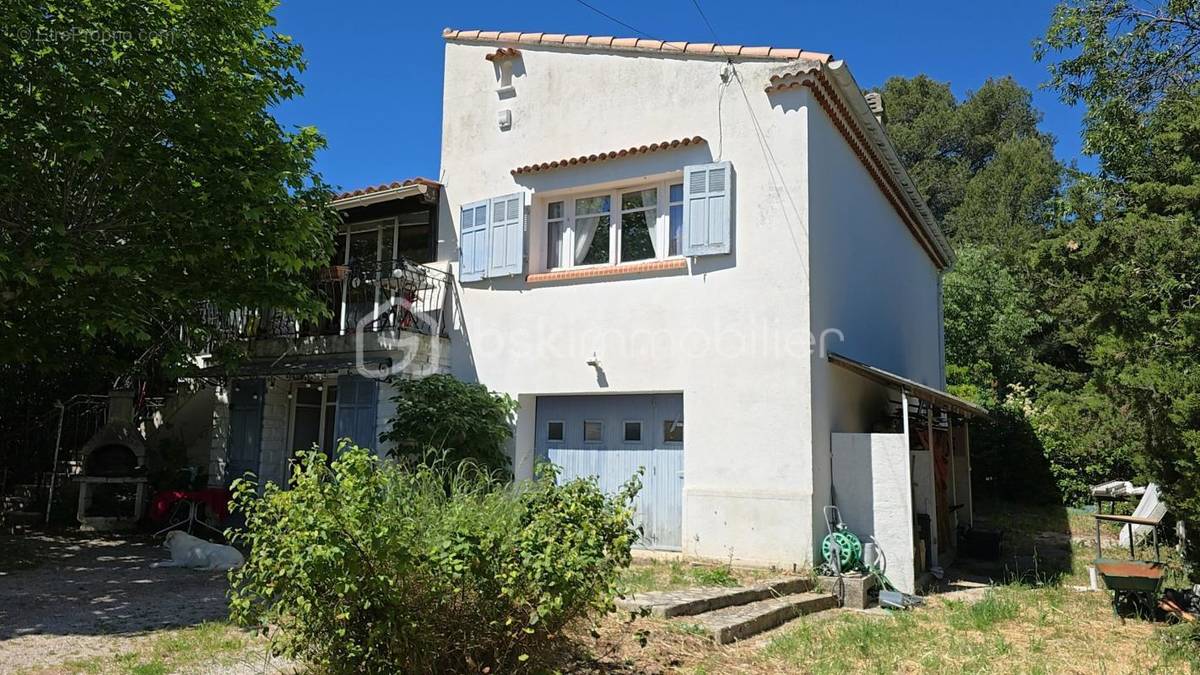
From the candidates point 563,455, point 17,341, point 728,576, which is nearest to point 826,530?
point 728,576

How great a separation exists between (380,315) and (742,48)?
6.42m

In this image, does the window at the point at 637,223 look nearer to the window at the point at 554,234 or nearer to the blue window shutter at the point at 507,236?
the window at the point at 554,234

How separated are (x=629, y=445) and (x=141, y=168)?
22.3 feet

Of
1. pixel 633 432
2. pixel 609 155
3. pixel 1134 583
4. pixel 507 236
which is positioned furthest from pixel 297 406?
pixel 1134 583

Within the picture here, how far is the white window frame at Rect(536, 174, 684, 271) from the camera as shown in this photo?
11.0m

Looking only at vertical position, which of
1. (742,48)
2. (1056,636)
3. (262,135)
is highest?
(742,48)

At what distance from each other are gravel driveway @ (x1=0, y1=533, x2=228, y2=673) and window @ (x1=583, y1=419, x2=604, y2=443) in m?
4.88

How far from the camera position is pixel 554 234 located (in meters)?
11.9

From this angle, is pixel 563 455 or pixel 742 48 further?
pixel 563 455

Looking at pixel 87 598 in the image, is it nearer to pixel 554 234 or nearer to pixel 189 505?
pixel 189 505

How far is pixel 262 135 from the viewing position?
9.77m

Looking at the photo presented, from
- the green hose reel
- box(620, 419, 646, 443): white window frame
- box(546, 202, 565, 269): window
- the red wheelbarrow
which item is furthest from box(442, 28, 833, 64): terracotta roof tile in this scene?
the red wheelbarrow

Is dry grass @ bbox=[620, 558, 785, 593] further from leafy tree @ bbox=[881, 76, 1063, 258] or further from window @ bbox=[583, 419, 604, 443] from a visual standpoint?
leafy tree @ bbox=[881, 76, 1063, 258]

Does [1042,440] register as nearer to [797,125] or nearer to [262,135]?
[797,125]
